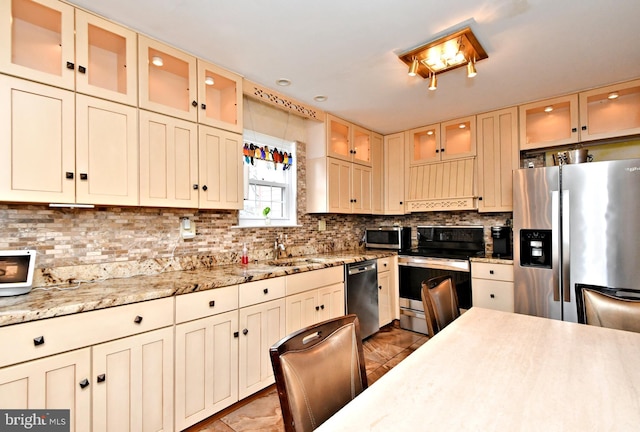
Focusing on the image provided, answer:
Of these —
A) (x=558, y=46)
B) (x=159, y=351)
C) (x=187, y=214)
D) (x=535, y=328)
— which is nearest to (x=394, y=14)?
(x=558, y=46)

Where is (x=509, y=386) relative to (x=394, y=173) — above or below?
below

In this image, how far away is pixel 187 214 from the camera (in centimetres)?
254

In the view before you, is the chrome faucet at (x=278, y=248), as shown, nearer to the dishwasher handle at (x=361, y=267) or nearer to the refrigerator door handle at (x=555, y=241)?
the dishwasher handle at (x=361, y=267)

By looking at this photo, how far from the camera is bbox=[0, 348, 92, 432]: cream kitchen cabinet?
1.33 m

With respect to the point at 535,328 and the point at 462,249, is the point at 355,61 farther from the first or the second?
the point at 462,249

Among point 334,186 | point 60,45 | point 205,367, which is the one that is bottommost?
point 205,367

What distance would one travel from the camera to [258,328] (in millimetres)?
2295

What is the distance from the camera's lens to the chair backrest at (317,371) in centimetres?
90

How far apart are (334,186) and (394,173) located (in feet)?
3.56

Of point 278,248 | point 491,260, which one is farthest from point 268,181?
point 491,260

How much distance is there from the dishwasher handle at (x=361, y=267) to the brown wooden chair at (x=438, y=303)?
1393 mm

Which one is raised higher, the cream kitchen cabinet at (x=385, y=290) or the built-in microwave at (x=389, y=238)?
the built-in microwave at (x=389, y=238)

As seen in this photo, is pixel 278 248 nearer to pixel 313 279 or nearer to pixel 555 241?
pixel 313 279

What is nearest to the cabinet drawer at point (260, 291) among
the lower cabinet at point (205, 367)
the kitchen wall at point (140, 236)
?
the lower cabinet at point (205, 367)
